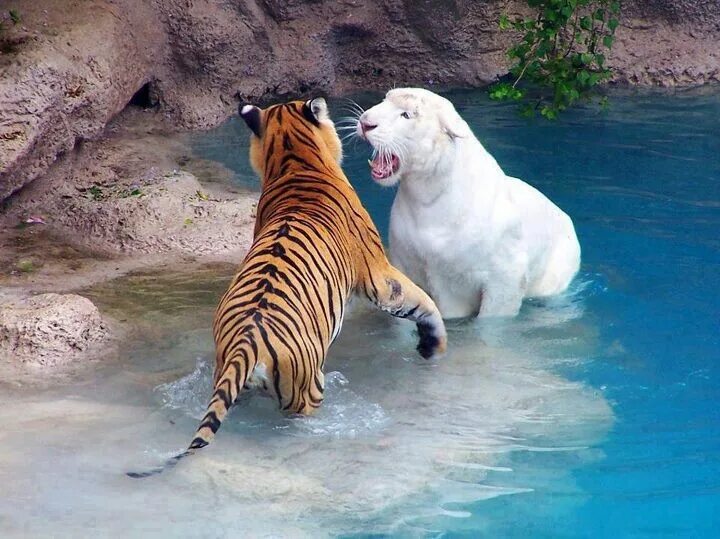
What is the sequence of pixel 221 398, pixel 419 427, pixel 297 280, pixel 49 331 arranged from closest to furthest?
pixel 221 398 → pixel 297 280 → pixel 419 427 → pixel 49 331

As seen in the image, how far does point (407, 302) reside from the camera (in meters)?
4.38

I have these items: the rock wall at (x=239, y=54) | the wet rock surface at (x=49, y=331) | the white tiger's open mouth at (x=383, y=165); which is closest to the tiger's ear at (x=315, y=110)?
the white tiger's open mouth at (x=383, y=165)

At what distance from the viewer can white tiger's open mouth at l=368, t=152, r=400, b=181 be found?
181 inches

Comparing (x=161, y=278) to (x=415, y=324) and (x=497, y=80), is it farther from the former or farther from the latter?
(x=497, y=80)

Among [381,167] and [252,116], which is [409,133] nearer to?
[381,167]

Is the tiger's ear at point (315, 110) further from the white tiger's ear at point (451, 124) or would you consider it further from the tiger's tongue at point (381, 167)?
the white tiger's ear at point (451, 124)

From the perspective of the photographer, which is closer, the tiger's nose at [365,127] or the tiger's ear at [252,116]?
the tiger's ear at [252,116]

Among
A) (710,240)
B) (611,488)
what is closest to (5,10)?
(710,240)

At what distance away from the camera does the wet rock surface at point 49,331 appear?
4.47m

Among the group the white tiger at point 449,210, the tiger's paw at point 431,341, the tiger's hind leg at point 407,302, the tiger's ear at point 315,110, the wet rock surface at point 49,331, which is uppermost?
the tiger's ear at point 315,110

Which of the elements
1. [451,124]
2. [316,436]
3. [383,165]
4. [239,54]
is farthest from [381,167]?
[239,54]

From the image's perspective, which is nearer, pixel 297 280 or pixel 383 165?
pixel 297 280

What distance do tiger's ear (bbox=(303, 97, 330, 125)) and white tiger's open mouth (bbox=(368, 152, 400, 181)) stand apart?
0.31 metres

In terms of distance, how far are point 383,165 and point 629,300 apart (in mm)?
1583
